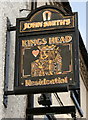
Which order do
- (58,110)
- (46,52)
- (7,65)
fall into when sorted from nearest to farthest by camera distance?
1. (46,52)
2. (58,110)
3. (7,65)

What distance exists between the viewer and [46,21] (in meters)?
7.53

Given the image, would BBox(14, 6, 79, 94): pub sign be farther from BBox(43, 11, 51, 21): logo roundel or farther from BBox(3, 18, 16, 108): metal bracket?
BBox(3, 18, 16, 108): metal bracket

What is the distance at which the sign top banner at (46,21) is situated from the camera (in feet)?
24.4

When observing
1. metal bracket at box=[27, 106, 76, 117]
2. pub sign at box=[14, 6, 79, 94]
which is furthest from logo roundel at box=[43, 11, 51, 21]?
metal bracket at box=[27, 106, 76, 117]

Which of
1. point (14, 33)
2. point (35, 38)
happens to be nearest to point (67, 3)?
point (14, 33)

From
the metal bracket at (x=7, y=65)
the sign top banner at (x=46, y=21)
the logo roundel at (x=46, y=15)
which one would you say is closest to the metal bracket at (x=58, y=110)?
the metal bracket at (x=7, y=65)

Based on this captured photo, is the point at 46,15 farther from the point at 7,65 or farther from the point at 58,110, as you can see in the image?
the point at 58,110

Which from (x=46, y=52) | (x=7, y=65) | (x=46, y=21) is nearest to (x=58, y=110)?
(x=46, y=52)

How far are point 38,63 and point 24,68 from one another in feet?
0.68

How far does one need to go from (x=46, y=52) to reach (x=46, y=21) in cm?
50

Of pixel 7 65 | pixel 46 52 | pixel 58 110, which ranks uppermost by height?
pixel 46 52

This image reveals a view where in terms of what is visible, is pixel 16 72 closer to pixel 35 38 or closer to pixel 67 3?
pixel 35 38

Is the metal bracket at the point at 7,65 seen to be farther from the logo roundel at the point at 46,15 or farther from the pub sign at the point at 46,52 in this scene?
the logo roundel at the point at 46,15

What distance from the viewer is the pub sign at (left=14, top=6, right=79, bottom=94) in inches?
279
